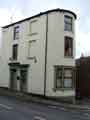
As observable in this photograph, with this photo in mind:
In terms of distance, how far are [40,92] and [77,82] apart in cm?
538

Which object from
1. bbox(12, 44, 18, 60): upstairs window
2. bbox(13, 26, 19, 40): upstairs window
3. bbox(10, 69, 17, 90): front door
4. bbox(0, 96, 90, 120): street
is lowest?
bbox(0, 96, 90, 120): street

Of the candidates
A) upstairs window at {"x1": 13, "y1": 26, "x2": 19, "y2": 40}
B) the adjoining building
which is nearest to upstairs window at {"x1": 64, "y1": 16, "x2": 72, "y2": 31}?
the adjoining building

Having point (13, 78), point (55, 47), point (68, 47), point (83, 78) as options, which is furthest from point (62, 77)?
point (13, 78)

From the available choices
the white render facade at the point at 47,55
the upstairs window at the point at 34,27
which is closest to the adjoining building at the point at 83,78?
the white render facade at the point at 47,55

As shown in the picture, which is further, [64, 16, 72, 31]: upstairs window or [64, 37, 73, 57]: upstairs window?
[64, 16, 72, 31]: upstairs window

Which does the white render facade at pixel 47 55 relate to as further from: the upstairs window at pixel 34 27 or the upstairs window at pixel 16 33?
the upstairs window at pixel 16 33

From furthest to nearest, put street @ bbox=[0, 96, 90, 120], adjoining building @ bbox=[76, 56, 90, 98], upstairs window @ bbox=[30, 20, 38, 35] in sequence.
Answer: adjoining building @ bbox=[76, 56, 90, 98] → upstairs window @ bbox=[30, 20, 38, 35] → street @ bbox=[0, 96, 90, 120]

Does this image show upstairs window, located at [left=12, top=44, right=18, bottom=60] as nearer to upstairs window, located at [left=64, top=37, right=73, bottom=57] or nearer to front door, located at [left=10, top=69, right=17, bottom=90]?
front door, located at [left=10, top=69, right=17, bottom=90]

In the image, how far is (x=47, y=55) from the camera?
71.7 feet

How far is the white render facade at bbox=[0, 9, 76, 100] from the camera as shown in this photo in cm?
2167

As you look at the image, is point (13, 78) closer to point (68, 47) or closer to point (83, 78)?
point (68, 47)

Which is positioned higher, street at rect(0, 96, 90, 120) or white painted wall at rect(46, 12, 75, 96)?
white painted wall at rect(46, 12, 75, 96)

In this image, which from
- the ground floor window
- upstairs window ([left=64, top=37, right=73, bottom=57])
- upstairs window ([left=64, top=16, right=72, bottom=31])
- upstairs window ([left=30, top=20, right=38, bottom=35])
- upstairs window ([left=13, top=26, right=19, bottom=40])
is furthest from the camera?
upstairs window ([left=13, top=26, right=19, bottom=40])

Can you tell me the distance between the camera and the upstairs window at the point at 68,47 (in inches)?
876
